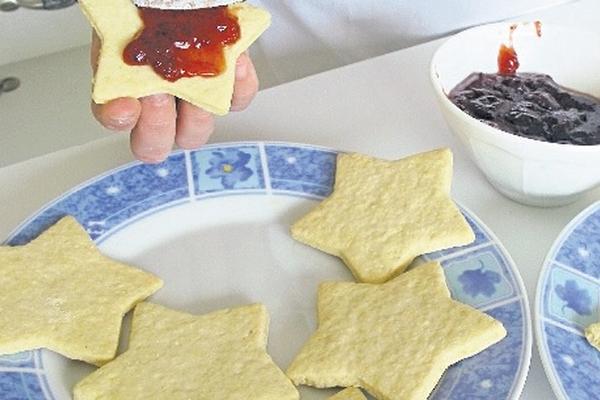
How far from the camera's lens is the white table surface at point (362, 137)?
926 millimetres

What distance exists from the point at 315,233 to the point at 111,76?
0.25 m

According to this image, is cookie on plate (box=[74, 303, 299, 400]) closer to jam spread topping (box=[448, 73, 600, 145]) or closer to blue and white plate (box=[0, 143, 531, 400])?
blue and white plate (box=[0, 143, 531, 400])

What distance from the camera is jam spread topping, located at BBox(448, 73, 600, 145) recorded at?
876 mm

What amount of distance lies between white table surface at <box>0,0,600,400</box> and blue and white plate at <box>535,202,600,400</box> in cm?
5

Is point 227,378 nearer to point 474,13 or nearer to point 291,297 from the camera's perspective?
point 291,297

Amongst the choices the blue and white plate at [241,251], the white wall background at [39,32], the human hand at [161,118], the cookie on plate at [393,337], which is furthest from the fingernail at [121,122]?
the white wall background at [39,32]

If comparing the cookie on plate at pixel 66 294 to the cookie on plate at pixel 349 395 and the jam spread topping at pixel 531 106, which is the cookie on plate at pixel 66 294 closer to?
the cookie on plate at pixel 349 395

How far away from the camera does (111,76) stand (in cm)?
81

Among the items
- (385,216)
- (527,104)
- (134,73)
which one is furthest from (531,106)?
(134,73)

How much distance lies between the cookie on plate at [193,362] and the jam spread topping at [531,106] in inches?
12.8

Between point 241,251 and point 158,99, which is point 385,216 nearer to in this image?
point 241,251

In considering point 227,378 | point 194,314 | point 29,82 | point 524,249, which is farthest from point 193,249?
point 29,82

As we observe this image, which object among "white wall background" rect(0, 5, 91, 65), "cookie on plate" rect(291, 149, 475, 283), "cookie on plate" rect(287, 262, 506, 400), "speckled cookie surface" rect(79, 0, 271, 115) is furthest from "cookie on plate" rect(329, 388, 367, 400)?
"white wall background" rect(0, 5, 91, 65)

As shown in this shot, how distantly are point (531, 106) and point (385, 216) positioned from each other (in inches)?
7.9
